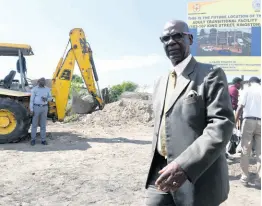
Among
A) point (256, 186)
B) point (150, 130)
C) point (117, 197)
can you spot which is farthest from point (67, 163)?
point (150, 130)

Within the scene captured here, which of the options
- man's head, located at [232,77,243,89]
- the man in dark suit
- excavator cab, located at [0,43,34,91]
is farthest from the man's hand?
excavator cab, located at [0,43,34,91]

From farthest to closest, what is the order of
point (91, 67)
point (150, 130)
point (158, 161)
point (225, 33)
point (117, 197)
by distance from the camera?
point (150, 130) < point (91, 67) < point (225, 33) < point (117, 197) < point (158, 161)

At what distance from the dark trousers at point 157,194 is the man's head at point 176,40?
0.61 m

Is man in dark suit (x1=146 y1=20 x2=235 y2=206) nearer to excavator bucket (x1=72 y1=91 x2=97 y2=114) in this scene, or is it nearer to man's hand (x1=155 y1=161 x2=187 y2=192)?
man's hand (x1=155 y1=161 x2=187 y2=192)

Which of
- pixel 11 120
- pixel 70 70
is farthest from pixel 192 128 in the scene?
pixel 70 70

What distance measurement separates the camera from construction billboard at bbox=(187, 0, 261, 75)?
7.67 metres

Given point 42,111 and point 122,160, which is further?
point 42,111

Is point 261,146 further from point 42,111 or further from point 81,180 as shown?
point 42,111

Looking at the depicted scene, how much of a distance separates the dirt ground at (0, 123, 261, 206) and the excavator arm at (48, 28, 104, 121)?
1.25 meters

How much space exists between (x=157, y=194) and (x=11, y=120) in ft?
22.7

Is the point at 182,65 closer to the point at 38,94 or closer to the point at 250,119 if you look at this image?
the point at 250,119

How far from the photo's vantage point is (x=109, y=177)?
5125 mm

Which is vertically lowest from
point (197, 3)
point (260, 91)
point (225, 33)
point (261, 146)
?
point (261, 146)

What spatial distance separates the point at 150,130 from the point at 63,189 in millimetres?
7503
